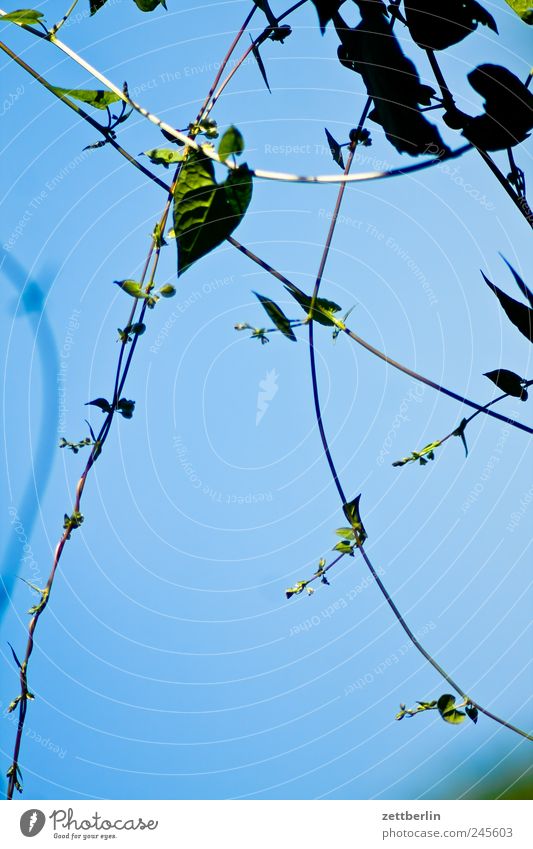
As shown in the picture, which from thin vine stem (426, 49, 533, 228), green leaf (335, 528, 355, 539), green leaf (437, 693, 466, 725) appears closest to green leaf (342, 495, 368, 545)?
green leaf (335, 528, 355, 539)

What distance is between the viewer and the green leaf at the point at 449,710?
472 millimetres

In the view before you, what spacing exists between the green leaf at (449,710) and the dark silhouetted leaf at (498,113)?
0.38 meters

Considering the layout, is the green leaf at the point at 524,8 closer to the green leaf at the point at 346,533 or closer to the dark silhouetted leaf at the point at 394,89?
the dark silhouetted leaf at the point at 394,89

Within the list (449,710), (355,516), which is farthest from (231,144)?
(449,710)

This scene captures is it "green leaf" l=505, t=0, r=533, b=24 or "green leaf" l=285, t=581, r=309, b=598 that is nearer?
"green leaf" l=505, t=0, r=533, b=24

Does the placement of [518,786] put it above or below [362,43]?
below

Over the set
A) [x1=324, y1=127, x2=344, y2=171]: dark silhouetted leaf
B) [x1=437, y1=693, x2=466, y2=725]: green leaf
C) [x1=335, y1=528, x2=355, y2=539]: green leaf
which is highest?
[x1=324, y1=127, x2=344, y2=171]: dark silhouetted leaf

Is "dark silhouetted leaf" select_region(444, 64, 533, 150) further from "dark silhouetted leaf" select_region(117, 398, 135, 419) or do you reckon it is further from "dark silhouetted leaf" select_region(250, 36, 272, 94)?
"dark silhouetted leaf" select_region(117, 398, 135, 419)
